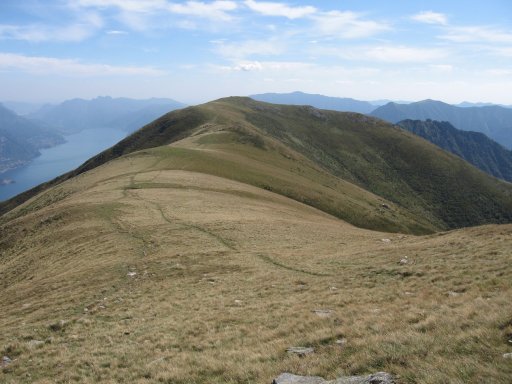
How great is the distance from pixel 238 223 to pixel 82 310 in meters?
20.0

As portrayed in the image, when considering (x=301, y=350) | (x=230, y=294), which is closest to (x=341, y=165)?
(x=230, y=294)

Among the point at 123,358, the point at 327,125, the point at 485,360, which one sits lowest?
the point at 123,358

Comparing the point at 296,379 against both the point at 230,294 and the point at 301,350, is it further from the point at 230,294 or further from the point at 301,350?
the point at 230,294

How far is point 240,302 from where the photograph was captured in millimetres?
18453

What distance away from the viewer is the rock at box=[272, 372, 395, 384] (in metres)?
8.15

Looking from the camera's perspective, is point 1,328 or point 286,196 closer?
point 1,328

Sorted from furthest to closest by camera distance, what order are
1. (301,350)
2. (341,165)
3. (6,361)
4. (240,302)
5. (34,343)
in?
(341,165)
(240,302)
(34,343)
(6,361)
(301,350)

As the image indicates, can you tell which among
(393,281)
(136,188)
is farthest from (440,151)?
(393,281)

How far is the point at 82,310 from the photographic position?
750 inches

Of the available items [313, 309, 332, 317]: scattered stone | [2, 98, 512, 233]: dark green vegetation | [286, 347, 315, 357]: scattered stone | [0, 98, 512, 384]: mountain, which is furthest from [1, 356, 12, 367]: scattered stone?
[2, 98, 512, 233]: dark green vegetation

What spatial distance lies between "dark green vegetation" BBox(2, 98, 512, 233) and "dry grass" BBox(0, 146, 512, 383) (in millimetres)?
38640

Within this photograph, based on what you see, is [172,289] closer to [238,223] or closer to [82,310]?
[82,310]

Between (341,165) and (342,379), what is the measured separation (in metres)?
143

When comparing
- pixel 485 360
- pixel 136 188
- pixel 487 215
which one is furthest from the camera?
pixel 487 215
